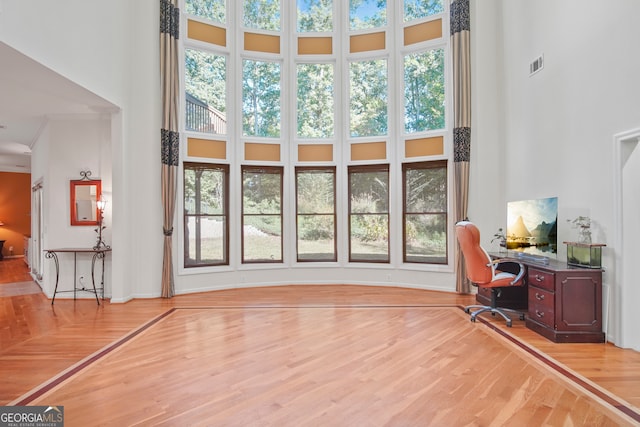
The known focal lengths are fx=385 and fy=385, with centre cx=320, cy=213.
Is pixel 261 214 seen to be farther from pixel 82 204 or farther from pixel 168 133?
pixel 82 204

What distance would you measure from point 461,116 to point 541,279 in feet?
10.7

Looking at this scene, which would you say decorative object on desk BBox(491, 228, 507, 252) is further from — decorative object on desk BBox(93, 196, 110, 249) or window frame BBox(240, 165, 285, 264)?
decorative object on desk BBox(93, 196, 110, 249)

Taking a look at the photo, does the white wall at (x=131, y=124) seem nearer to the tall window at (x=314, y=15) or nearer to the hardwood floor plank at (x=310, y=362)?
the hardwood floor plank at (x=310, y=362)

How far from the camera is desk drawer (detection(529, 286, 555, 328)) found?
413 cm

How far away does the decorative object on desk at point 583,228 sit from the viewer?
13.6ft

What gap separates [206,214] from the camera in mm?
7078

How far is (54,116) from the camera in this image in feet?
20.5

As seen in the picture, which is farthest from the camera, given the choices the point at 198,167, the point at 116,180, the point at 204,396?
the point at 198,167

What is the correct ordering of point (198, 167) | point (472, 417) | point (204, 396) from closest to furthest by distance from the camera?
1. point (472, 417)
2. point (204, 396)
3. point (198, 167)

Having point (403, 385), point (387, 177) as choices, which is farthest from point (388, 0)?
point (403, 385)

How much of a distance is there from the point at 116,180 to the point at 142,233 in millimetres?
945

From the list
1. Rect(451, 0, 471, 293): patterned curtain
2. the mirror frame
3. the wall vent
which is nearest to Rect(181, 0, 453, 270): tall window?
Rect(451, 0, 471, 293): patterned curtain

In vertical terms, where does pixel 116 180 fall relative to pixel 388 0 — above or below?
below

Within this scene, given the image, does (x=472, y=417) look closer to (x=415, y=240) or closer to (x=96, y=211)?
(x=415, y=240)
